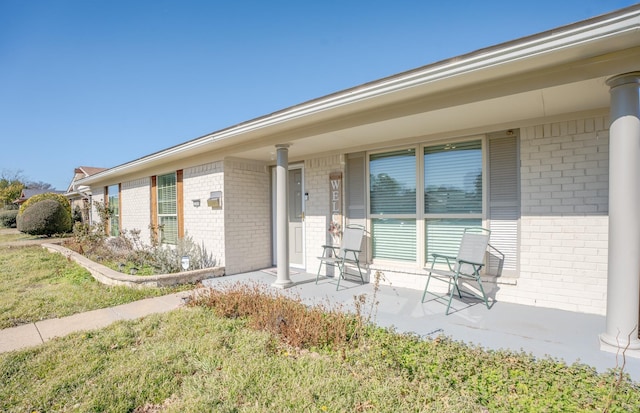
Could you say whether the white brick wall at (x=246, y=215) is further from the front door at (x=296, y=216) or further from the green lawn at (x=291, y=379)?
the green lawn at (x=291, y=379)

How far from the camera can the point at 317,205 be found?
6082 mm

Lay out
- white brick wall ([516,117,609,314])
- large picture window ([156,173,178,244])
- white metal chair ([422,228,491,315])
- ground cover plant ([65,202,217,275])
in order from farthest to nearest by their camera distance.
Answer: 1. large picture window ([156,173,178,244])
2. ground cover plant ([65,202,217,275])
3. white metal chair ([422,228,491,315])
4. white brick wall ([516,117,609,314])

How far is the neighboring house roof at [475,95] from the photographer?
239cm

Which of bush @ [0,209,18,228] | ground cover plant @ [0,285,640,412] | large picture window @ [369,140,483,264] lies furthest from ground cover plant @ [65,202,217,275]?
bush @ [0,209,18,228]

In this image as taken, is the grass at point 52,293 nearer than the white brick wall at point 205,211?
Yes

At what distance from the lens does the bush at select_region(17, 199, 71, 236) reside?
562 inches

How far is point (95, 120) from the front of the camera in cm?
1562

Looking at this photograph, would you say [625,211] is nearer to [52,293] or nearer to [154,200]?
[52,293]

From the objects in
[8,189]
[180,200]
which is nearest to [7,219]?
[8,189]

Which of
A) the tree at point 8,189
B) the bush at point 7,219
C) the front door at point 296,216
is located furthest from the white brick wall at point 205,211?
the tree at point 8,189

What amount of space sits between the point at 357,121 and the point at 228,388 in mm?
3199

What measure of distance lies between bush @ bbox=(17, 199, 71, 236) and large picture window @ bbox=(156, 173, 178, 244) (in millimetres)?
10085

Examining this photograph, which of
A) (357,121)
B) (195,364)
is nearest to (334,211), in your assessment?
(357,121)

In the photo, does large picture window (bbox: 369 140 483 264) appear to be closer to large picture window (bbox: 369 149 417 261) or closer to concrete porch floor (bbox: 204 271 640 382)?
large picture window (bbox: 369 149 417 261)
